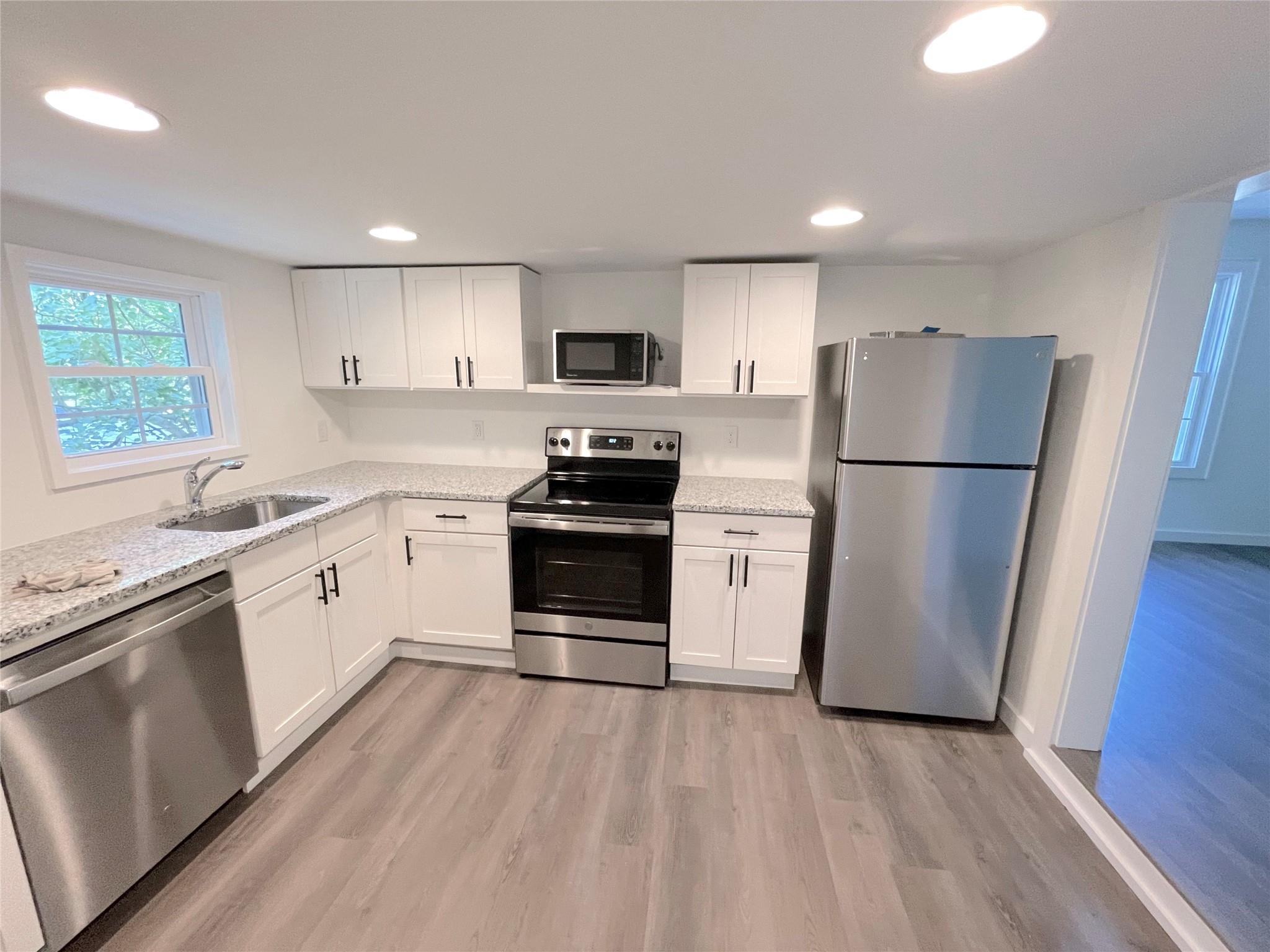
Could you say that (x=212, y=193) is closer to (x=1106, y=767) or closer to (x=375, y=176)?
(x=375, y=176)

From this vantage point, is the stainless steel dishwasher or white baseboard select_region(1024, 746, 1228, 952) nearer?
the stainless steel dishwasher

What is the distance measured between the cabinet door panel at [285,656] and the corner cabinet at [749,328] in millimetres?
1954

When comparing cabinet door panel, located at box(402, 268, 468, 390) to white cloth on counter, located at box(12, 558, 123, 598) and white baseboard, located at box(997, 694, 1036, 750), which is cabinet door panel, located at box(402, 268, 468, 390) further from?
white baseboard, located at box(997, 694, 1036, 750)

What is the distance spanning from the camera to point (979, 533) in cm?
205

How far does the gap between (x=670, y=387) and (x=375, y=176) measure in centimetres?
155

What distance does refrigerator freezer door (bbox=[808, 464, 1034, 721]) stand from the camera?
2.03 m

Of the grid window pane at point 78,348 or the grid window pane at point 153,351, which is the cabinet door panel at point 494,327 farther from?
the grid window pane at point 78,348

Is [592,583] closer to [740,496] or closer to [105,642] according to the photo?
[740,496]

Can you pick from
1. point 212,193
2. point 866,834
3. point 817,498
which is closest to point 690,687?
point 866,834

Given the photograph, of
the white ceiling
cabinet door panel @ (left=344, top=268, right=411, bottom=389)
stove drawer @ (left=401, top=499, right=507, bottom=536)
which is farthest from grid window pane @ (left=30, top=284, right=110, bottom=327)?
stove drawer @ (left=401, top=499, right=507, bottom=536)

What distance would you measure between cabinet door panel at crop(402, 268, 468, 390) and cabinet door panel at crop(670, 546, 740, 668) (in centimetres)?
154

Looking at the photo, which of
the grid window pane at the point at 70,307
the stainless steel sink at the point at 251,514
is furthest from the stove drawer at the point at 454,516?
the grid window pane at the point at 70,307

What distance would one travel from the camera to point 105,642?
4.32ft

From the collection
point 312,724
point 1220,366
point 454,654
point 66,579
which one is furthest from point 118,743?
point 1220,366
